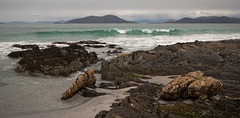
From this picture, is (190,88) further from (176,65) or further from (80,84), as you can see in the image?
(176,65)

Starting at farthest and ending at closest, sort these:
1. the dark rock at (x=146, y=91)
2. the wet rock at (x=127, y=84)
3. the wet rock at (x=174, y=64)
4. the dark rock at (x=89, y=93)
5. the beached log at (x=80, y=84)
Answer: the wet rock at (x=174, y=64) → the wet rock at (x=127, y=84) → the dark rock at (x=89, y=93) → the beached log at (x=80, y=84) → the dark rock at (x=146, y=91)

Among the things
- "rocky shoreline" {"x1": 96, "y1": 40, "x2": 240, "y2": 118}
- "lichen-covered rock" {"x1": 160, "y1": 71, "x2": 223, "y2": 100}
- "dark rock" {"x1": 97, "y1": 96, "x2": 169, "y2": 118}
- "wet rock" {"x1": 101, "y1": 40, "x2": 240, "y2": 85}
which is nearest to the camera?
"dark rock" {"x1": 97, "y1": 96, "x2": 169, "y2": 118}

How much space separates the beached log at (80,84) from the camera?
8.01m

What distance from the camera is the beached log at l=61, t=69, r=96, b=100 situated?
8008mm

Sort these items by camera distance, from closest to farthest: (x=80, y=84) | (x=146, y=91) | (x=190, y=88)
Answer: (x=190, y=88), (x=146, y=91), (x=80, y=84)

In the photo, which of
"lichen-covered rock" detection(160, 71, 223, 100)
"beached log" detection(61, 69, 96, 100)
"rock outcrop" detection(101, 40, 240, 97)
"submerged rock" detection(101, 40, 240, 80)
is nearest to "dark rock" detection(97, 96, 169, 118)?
"lichen-covered rock" detection(160, 71, 223, 100)

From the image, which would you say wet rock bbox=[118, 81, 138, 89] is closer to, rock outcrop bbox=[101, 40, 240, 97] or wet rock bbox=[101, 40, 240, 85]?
rock outcrop bbox=[101, 40, 240, 97]

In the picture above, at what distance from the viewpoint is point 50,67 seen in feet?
42.4

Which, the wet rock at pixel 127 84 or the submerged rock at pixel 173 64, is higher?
the submerged rock at pixel 173 64

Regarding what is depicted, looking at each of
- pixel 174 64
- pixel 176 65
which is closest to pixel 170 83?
pixel 176 65

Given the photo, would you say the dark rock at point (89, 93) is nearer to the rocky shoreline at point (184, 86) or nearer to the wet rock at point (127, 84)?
the wet rock at point (127, 84)

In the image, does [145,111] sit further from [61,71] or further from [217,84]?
[61,71]

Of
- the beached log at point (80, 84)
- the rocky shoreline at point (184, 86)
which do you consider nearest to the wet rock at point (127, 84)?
the rocky shoreline at point (184, 86)

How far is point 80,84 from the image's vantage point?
844 centimetres
